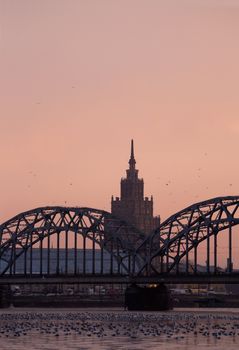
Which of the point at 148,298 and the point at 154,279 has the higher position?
the point at 154,279

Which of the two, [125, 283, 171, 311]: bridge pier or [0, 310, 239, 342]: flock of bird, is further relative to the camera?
[125, 283, 171, 311]: bridge pier

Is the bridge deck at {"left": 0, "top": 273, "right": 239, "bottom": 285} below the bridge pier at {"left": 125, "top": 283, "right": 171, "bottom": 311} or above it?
above

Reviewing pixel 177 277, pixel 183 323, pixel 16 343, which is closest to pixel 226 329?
pixel 183 323

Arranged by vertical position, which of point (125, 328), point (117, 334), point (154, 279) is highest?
point (154, 279)

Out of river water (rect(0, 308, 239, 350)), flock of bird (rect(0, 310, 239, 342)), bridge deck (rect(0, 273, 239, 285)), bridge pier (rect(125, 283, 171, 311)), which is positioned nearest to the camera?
river water (rect(0, 308, 239, 350))

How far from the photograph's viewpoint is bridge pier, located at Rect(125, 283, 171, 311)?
648 ft

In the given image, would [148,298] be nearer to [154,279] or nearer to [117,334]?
[154,279]

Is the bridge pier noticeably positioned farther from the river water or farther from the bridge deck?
the river water

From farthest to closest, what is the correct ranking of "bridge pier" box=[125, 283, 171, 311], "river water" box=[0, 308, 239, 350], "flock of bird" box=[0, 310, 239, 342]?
1. "bridge pier" box=[125, 283, 171, 311]
2. "flock of bird" box=[0, 310, 239, 342]
3. "river water" box=[0, 308, 239, 350]

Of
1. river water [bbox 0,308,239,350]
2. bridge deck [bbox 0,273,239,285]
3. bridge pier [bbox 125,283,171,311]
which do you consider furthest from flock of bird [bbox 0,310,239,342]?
bridge pier [bbox 125,283,171,311]

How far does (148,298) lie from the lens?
650 feet

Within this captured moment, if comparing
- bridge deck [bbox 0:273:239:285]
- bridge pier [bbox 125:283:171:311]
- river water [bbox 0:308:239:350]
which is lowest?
river water [bbox 0:308:239:350]

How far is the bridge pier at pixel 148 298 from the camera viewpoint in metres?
197

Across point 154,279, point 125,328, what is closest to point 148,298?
point 154,279
